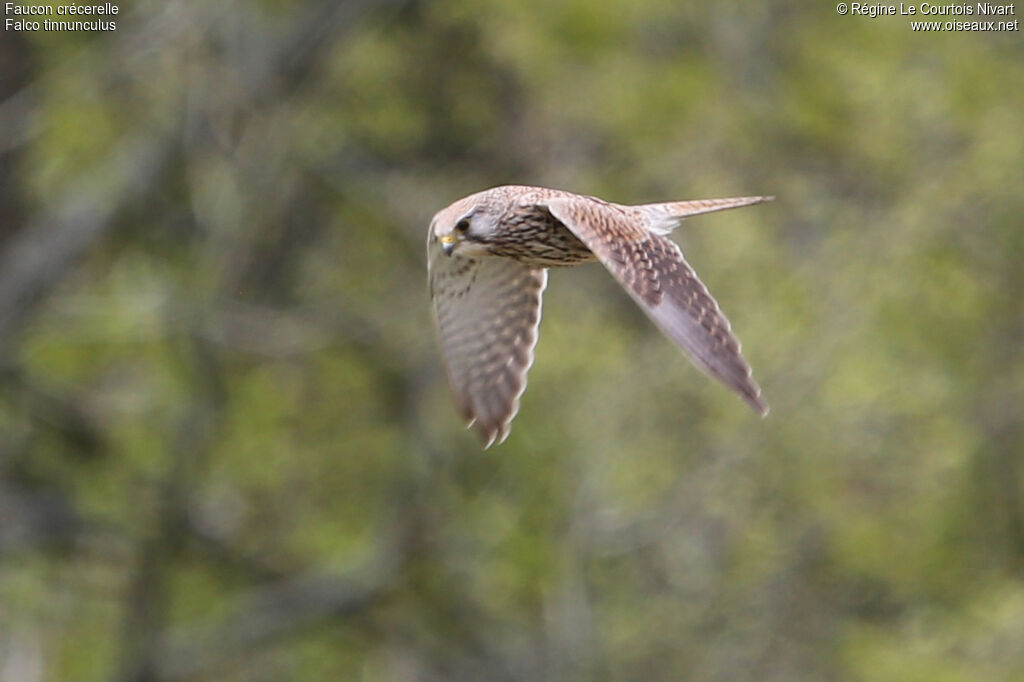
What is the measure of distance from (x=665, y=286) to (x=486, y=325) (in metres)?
1.66

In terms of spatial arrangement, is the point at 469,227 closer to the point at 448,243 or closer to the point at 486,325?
the point at 448,243

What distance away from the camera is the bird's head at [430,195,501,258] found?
5.85 m

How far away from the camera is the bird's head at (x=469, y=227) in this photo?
5852 mm

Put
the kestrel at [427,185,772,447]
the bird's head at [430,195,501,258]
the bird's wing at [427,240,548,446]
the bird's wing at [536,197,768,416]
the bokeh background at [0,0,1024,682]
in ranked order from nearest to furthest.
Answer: the bird's wing at [536,197,768,416] → the kestrel at [427,185,772,447] → the bird's head at [430,195,501,258] → the bird's wing at [427,240,548,446] → the bokeh background at [0,0,1024,682]

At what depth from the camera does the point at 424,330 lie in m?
11.6

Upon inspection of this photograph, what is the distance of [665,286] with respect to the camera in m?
4.90

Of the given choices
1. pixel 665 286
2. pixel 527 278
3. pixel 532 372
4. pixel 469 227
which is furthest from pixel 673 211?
pixel 532 372

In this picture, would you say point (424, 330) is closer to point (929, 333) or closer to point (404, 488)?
point (404, 488)

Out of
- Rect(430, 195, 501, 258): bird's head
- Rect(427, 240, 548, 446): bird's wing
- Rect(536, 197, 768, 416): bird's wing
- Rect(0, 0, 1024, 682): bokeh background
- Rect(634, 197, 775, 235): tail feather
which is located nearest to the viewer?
Rect(536, 197, 768, 416): bird's wing

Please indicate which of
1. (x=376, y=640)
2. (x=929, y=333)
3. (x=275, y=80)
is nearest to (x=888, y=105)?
(x=929, y=333)

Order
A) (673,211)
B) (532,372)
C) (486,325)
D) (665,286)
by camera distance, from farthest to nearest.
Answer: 1. (532,372)
2. (486,325)
3. (673,211)
4. (665,286)

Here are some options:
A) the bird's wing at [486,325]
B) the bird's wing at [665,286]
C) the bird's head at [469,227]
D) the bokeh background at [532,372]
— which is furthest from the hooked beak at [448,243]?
the bokeh background at [532,372]

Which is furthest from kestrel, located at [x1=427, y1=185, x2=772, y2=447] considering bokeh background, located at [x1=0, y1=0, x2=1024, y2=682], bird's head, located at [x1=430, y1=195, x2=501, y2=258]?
bokeh background, located at [x1=0, y1=0, x2=1024, y2=682]

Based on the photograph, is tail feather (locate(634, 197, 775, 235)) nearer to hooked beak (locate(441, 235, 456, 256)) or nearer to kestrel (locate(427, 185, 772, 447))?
kestrel (locate(427, 185, 772, 447))
